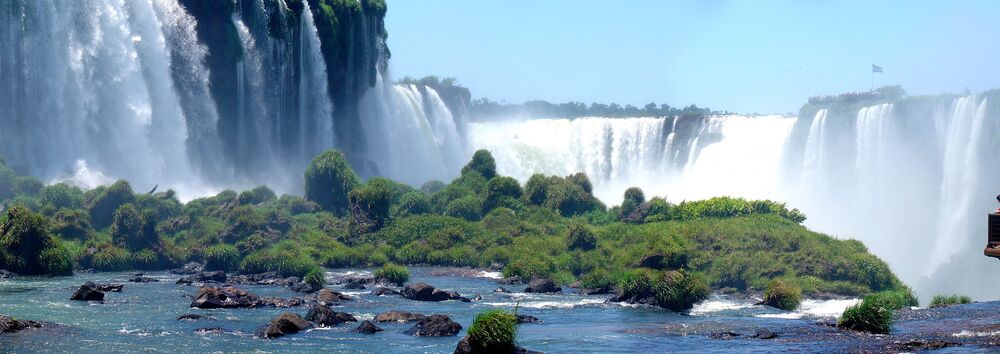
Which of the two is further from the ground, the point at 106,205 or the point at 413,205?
the point at 106,205

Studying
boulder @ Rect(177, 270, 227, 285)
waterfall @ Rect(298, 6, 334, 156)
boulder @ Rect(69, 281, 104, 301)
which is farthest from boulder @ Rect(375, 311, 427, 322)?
waterfall @ Rect(298, 6, 334, 156)

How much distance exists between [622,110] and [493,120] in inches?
1283

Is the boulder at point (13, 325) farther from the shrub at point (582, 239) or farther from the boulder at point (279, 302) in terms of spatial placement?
the shrub at point (582, 239)

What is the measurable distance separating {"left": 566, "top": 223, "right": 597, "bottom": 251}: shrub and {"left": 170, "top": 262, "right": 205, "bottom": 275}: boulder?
738 inches

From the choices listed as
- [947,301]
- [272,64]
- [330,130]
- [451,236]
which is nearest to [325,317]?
[947,301]

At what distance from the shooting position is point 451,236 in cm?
7250

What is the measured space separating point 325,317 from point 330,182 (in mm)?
40266

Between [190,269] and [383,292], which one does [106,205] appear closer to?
[190,269]

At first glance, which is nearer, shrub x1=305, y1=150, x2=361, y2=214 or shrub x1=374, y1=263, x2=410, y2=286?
shrub x1=374, y1=263, x2=410, y2=286

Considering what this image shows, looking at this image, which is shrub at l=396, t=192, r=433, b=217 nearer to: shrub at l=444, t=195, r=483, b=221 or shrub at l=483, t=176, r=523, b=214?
shrub at l=444, t=195, r=483, b=221

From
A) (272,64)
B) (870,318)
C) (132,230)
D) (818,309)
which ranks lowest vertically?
(818,309)

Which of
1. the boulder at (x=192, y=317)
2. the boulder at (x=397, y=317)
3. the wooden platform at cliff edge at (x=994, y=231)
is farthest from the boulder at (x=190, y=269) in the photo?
the wooden platform at cliff edge at (x=994, y=231)

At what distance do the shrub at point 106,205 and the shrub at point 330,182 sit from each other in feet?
47.5

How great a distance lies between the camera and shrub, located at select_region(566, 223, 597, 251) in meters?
67.8
